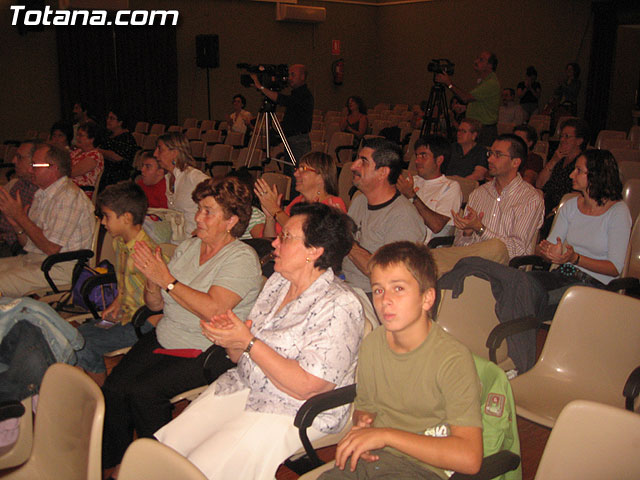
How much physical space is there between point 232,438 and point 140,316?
3.32ft

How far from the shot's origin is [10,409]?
190cm

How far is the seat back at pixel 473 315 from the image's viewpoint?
2.73 m

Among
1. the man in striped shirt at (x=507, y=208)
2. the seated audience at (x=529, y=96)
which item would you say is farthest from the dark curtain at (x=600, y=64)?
the man in striped shirt at (x=507, y=208)

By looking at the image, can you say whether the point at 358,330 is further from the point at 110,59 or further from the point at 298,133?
the point at 110,59

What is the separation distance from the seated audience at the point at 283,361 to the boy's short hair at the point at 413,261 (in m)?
0.25

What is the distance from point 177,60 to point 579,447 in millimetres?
13481

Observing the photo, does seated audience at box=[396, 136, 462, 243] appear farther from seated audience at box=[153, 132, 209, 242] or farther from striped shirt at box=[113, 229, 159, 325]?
striped shirt at box=[113, 229, 159, 325]

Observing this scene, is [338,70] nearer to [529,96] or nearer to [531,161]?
[529,96]

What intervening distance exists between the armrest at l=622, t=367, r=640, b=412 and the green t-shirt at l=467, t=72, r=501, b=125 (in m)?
4.69

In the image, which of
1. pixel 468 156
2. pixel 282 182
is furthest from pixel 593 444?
pixel 468 156

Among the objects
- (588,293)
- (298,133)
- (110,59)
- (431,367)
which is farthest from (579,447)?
(110,59)

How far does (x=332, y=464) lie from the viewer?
1.80m

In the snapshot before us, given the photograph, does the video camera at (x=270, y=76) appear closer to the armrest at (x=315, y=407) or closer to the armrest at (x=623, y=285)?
the armrest at (x=623, y=285)

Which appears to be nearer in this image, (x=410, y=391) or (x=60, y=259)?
(x=410, y=391)
